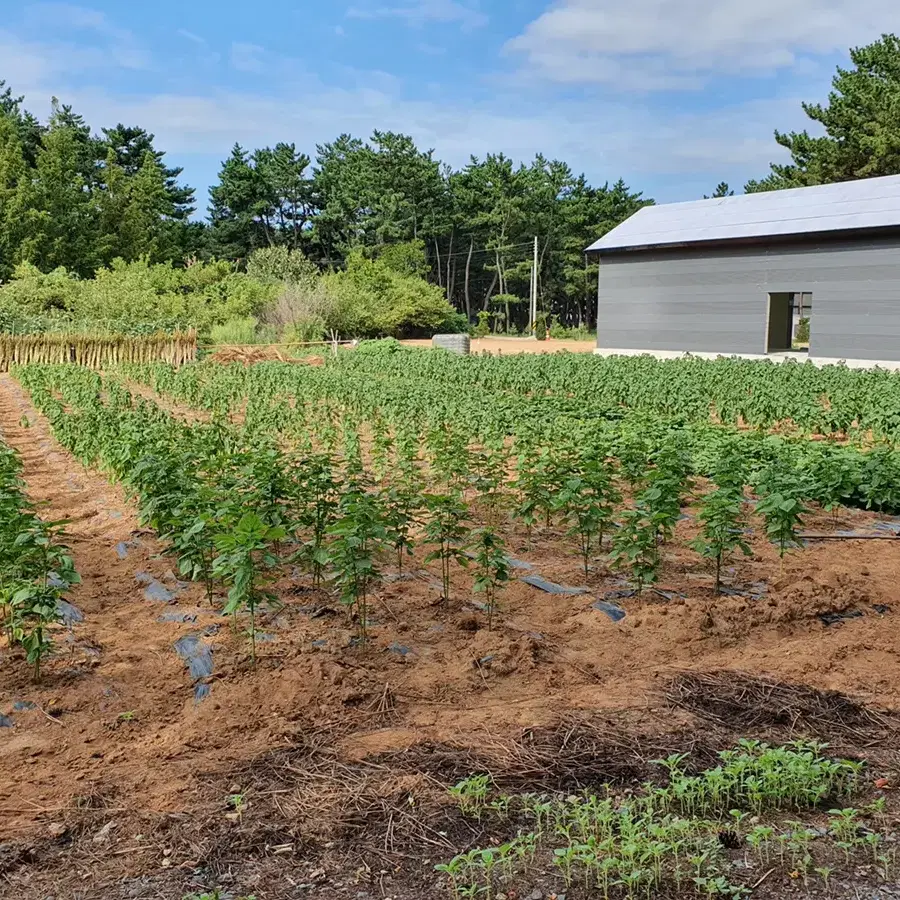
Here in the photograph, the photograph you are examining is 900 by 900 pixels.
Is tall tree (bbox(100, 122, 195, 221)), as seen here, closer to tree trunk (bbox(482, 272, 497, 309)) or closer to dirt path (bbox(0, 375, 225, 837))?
tree trunk (bbox(482, 272, 497, 309))

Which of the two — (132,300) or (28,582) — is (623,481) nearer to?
(28,582)

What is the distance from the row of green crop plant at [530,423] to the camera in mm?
7863

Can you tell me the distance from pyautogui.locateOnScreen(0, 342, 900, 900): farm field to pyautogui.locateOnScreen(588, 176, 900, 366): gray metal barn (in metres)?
14.8

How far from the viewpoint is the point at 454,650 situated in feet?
15.8

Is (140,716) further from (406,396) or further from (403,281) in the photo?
(403,281)

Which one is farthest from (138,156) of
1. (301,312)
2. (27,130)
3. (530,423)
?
(530,423)

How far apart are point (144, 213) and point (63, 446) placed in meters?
40.7

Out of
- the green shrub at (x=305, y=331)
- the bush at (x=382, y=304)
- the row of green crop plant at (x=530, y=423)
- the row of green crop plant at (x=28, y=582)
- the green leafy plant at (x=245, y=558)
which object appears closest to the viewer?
the row of green crop plant at (x=28, y=582)

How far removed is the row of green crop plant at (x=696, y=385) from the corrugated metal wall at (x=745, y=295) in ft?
8.58

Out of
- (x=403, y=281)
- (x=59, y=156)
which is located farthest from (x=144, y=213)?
(x=403, y=281)

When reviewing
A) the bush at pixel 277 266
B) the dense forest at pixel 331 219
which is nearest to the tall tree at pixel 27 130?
the dense forest at pixel 331 219

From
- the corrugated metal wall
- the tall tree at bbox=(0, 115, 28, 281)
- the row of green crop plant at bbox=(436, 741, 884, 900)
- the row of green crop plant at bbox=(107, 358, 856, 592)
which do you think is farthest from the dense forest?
the row of green crop plant at bbox=(436, 741, 884, 900)

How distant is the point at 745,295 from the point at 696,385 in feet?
33.8

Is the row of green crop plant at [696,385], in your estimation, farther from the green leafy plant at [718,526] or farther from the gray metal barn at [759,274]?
the green leafy plant at [718,526]
